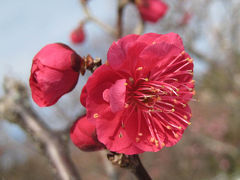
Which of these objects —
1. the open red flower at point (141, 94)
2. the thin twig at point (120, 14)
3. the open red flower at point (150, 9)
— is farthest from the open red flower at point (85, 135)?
the open red flower at point (150, 9)

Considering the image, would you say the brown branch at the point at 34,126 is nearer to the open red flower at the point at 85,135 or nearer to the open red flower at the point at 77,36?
the open red flower at the point at 85,135

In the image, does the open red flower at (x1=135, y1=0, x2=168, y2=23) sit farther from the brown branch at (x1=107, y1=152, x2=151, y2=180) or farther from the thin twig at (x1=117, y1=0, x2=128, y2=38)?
the brown branch at (x1=107, y1=152, x2=151, y2=180)

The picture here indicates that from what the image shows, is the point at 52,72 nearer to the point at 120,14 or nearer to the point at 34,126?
the point at 34,126

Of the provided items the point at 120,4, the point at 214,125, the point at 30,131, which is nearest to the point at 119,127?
the point at 30,131

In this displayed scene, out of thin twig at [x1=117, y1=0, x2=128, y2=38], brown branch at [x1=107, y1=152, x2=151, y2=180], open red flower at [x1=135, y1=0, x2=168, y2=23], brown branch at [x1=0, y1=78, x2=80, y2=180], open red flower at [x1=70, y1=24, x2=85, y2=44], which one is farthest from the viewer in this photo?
open red flower at [x1=70, y1=24, x2=85, y2=44]

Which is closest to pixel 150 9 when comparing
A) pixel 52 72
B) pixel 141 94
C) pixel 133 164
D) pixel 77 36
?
pixel 77 36

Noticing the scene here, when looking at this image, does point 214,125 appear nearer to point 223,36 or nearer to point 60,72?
point 223,36

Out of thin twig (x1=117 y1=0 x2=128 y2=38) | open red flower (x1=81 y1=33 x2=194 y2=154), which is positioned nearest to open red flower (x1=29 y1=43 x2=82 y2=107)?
open red flower (x1=81 y1=33 x2=194 y2=154)
